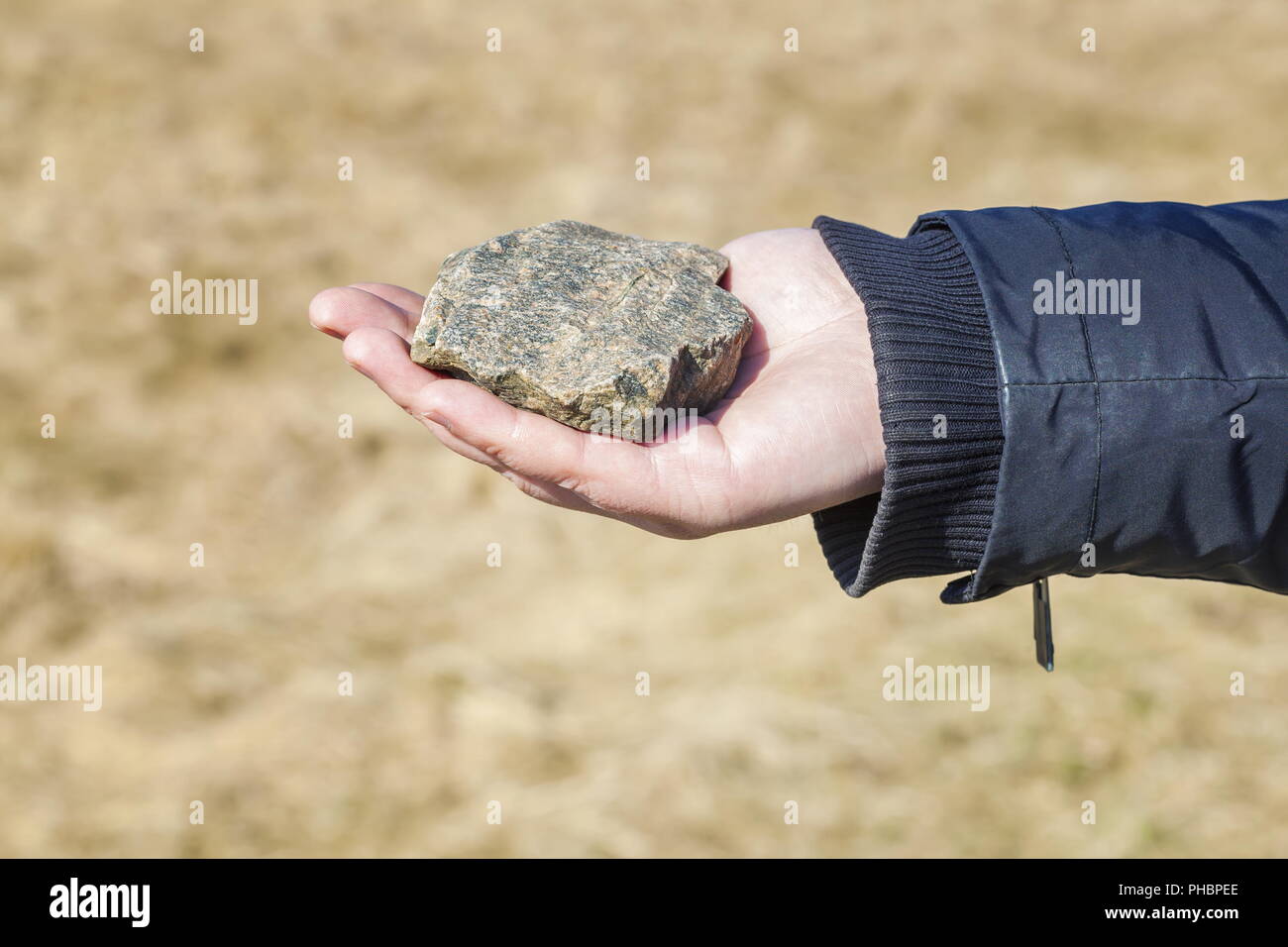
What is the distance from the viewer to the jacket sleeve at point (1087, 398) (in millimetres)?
1634

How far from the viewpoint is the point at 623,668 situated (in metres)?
3.91

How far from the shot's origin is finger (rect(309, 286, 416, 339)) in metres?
1.94

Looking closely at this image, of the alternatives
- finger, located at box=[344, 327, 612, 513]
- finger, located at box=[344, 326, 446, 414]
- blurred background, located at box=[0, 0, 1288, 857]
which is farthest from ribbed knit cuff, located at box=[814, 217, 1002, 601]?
blurred background, located at box=[0, 0, 1288, 857]

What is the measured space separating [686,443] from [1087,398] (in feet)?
2.02

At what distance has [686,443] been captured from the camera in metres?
1.86

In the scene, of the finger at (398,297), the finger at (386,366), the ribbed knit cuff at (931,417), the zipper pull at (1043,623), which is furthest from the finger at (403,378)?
the zipper pull at (1043,623)

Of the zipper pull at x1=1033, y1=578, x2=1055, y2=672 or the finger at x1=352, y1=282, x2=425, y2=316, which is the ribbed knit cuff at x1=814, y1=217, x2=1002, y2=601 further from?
the finger at x1=352, y1=282, x2=425, y2=316

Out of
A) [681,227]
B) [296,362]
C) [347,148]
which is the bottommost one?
[296,362]

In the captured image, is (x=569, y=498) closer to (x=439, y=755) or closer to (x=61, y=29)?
(x=439, y=755)

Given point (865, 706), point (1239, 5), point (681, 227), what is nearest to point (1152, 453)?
point (865, 706)

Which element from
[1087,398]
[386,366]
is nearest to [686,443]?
[386,366]

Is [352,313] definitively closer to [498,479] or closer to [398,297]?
[398,297]

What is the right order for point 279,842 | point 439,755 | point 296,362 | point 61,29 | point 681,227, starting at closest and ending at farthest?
point 279,842 → point 439,755 → point 296,362 → point 681,227 → point 61,29

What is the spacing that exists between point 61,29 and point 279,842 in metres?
5.16
